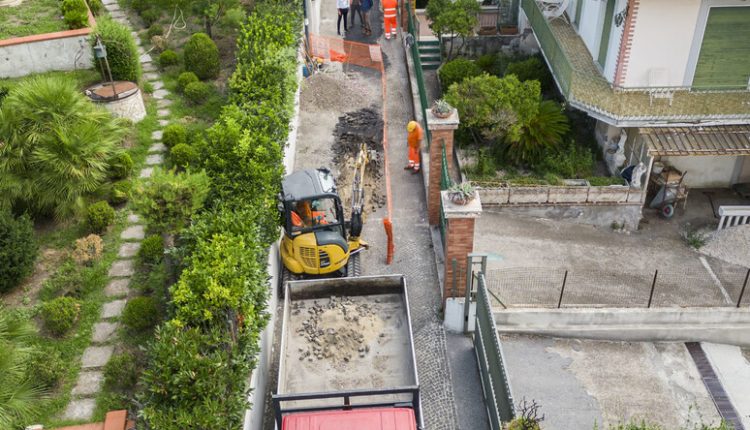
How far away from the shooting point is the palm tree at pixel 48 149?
1440 cm

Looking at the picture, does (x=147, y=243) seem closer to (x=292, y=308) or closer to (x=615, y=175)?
(x=292, y=308)

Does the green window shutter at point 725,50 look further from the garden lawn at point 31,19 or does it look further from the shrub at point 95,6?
the shrub at point 95,6

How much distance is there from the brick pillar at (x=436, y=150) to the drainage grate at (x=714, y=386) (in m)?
5.98

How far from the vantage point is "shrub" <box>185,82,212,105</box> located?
19844 mm

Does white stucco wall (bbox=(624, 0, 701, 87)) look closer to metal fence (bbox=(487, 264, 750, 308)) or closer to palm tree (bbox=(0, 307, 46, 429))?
metal fence (bbox=(487, 264, 750, 308))

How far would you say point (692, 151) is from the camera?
15992mm

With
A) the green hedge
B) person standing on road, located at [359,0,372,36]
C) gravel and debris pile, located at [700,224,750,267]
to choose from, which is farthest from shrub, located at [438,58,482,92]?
gravel and debris pile, located at [700,224,750,267]

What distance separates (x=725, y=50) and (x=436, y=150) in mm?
7294

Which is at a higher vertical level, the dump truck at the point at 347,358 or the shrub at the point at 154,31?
the shrub at the point at 154,31

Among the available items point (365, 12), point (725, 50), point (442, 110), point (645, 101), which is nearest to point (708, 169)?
point (645, 101)

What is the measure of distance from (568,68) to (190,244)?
34.7 feet

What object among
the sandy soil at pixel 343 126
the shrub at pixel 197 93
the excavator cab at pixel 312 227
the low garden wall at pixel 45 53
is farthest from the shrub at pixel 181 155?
the low garden wall at pixel 45 53

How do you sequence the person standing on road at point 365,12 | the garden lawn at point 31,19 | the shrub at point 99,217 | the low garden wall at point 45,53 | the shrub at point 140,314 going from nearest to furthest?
the shrub at point 140,314
the shrub at point 99,217
the low garden wall at point 45,53
the garden lawn at point 31,19
the person standing on road at point 365,12

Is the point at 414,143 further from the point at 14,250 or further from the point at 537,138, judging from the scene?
the point at 14,250
